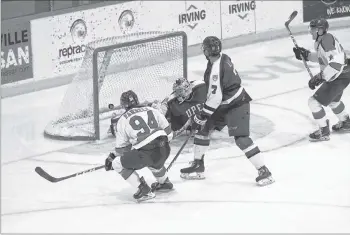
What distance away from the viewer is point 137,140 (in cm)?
721

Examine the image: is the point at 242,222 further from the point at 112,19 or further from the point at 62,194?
the point at 112,19

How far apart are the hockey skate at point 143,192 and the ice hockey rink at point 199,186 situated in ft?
0.13

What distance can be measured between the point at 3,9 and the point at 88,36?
0.85 m

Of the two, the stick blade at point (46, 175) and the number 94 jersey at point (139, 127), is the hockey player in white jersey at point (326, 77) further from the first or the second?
the stick blade at point (46, 175)

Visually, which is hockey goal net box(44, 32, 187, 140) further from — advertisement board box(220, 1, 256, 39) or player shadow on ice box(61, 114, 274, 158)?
advertisement board box(220, 1, 256, 39)

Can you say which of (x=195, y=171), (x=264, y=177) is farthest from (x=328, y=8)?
(x=264, y=177)

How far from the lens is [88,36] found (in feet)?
34.8

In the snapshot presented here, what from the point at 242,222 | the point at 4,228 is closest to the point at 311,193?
the point at 242,222

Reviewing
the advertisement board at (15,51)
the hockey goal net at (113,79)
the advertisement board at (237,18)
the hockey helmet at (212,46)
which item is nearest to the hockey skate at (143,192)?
the hockey helmet at (212,46)

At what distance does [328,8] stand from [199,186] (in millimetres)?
5155

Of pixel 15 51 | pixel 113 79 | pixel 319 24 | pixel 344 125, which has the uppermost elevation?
pixel 319 24

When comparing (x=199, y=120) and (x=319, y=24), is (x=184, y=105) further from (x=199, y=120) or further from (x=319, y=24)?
(x=319, y=24)

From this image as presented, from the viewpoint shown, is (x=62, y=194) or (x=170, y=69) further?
(x=170, y=69)

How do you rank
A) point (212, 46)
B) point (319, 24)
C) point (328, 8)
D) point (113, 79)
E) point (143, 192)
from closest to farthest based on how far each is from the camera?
1. point (143, 192)
2. point (212, 46)
3. point (319, 24)
4. point (113, 79)
5. point (328, 8)
